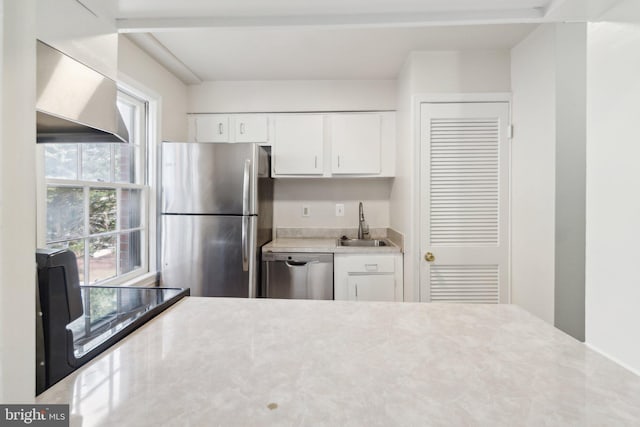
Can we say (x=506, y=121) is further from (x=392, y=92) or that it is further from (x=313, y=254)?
(x=313, y=254)

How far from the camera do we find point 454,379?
0.59 metres

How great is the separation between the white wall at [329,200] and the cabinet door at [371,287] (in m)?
0.80

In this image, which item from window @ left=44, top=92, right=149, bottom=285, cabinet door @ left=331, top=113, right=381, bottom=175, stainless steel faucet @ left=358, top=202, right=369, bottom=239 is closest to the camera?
window @ left=44, top=92, right=149, bottom=285

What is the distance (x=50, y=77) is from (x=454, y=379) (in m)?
0.85

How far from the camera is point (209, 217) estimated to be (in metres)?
2.48

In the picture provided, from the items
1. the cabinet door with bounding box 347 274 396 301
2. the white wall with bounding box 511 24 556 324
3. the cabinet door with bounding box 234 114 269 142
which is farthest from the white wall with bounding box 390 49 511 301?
the cabinet door with bounding box 234 114 269 142

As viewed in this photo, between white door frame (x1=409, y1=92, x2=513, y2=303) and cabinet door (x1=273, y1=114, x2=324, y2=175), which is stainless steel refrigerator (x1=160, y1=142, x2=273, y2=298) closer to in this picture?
cabinet door (x1=273, y1=114, x2=324, y2=175)

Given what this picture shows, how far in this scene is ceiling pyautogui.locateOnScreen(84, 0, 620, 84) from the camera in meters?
0.61

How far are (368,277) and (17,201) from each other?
95.8 inches

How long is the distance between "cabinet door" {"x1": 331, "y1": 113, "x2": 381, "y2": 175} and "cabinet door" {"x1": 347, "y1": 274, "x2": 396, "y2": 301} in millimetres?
971

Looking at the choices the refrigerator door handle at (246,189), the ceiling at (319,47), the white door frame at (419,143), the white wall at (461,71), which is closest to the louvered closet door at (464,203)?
the white door frame at (419,143)

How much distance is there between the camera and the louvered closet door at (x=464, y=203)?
7.78 ft

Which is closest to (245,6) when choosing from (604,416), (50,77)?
(50,77)

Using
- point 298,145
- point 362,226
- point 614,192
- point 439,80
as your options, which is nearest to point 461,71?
point 439,80
